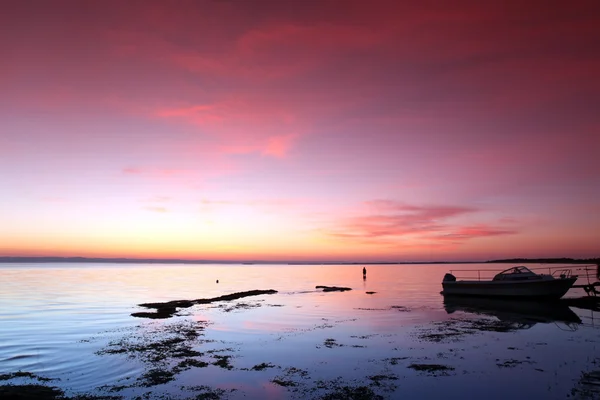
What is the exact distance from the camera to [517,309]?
42594mm

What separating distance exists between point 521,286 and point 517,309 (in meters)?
7.06

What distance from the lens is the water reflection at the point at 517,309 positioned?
3459 centimetres

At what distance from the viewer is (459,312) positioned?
41.2 meters

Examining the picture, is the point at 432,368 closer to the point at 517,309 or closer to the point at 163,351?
the point at 163,351

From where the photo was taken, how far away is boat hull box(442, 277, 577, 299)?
45.7 m

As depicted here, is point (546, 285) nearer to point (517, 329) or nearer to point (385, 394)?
point (517, 329)

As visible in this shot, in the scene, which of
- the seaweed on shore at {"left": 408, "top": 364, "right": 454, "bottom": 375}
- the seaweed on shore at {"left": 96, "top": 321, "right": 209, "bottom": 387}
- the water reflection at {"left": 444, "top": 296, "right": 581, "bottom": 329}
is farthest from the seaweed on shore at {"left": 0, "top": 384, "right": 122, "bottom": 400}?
the water reflection at {"left": 444, "top": 296, "right": 581, "bottom": 329}

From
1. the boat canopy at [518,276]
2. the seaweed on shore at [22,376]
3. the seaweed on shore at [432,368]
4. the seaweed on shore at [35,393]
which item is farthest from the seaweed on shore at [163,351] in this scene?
the boat canopy at [518,276]

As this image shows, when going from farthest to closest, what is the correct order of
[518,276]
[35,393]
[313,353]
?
[518,276], [313,353], [35,393]

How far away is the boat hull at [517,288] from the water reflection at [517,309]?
85 centimetres

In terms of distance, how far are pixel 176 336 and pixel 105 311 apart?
1994cm

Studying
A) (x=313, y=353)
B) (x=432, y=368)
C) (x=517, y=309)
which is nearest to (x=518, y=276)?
(x=517, y=309)

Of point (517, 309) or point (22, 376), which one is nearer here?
point (22, 376)

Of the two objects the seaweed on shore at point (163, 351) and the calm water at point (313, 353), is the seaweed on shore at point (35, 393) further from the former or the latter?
the seaweed on shore at point (163, 351)
